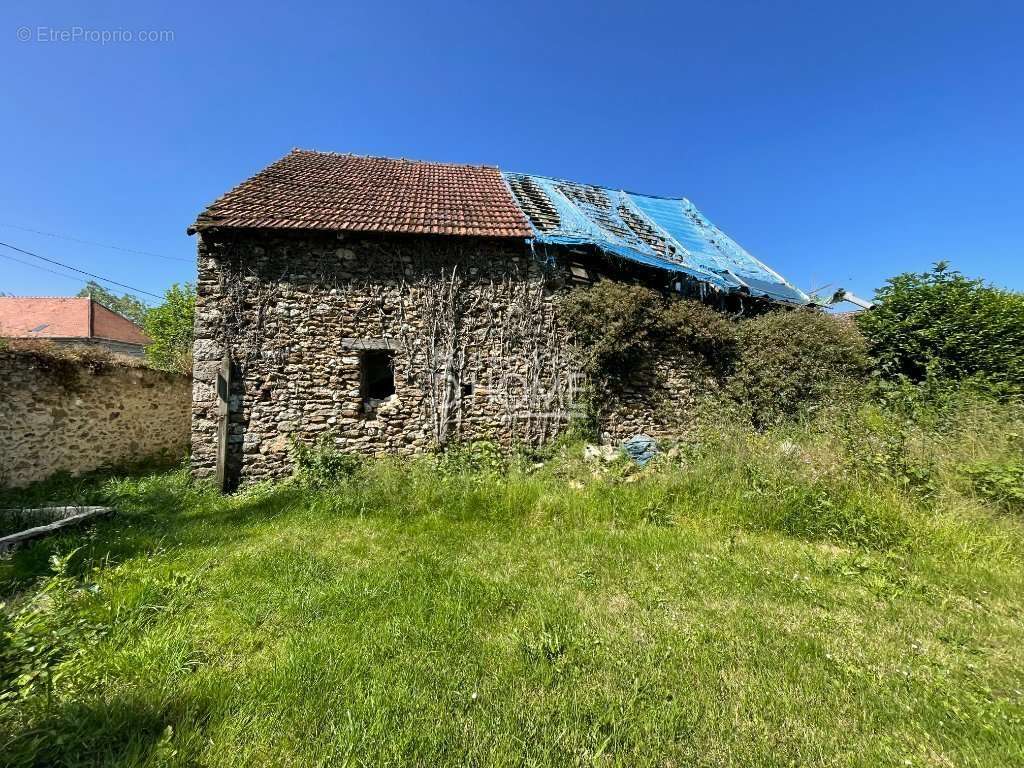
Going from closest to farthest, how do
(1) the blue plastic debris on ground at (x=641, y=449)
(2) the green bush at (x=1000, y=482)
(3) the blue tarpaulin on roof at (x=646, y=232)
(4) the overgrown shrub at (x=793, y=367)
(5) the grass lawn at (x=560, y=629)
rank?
1. (5) the grass lawn at (x=560, y=629)
2. (2) the green bush at (x=1000, y=482)
3. (1) the blue plastic debris on ground at (x=641, y=449)
4. (4) the overgrown shrub at (x=793, y=367)
5. (3) the blue tarpaulin on roof at (x=646, y=232)

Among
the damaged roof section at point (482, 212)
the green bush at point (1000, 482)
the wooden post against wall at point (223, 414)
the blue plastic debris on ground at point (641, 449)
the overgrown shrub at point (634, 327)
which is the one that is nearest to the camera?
the green bush at point (1000, 482)

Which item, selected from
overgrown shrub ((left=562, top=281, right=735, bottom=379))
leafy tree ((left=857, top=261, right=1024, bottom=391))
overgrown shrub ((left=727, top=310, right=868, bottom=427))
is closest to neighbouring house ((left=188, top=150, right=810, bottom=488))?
overgrown shrub ((left=562, top=281, right=735, bottom=379))

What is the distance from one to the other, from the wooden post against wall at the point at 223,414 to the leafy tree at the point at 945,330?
12.9 metres

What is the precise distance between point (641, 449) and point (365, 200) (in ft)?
24.9

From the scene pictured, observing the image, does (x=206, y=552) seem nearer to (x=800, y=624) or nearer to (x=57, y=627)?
(x=57, y=627)

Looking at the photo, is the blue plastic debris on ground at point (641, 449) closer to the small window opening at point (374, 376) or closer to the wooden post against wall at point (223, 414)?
the small window opening at point (374, 376)

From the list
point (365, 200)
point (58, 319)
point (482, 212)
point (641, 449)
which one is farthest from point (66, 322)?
point (641, 449)

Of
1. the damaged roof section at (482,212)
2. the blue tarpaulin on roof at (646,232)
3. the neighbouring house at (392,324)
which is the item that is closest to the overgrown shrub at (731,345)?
the neighbouring house at (392,324)

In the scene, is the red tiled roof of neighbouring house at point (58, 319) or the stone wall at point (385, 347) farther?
the red tiled roof of neighbouring house at point (58, 319)

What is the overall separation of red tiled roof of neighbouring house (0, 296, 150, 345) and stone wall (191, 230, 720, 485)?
22.6 meters

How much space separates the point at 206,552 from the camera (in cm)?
386

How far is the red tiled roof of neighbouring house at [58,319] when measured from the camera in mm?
19972

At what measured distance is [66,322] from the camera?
67.5 ft

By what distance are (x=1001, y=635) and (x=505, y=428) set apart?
585cm
